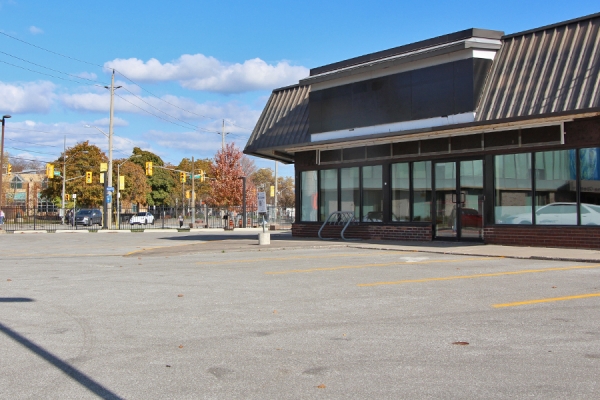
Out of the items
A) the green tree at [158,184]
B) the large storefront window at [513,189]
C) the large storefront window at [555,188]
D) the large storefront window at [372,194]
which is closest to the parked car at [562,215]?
the large storefront window at [555,188]

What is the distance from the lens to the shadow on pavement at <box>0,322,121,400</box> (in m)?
4.95

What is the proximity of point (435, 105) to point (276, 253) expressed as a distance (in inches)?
281

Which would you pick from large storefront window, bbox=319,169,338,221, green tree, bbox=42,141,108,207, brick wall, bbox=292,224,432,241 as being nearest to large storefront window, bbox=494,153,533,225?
brick wall, bbox=292,224,432,241

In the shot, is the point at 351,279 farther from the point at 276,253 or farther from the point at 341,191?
the point at 341,191

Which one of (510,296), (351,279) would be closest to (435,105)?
(351,279)

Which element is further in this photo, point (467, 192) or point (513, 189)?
point (467, 192)

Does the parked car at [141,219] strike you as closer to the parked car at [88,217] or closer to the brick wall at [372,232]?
the parked car at [88,217]

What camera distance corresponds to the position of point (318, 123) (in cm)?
2342

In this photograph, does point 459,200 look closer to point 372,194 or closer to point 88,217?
point 372,194

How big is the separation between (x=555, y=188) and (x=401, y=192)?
5.98 meters

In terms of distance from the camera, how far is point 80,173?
250 ft

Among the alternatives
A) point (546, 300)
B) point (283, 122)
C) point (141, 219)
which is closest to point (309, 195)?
point (283, 122)

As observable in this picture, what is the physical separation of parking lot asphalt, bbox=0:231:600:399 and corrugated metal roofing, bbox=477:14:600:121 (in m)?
5.17

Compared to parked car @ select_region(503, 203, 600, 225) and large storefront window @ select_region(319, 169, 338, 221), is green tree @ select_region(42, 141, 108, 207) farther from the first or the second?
parked car @ select_region(503, 203, 600, 225)
